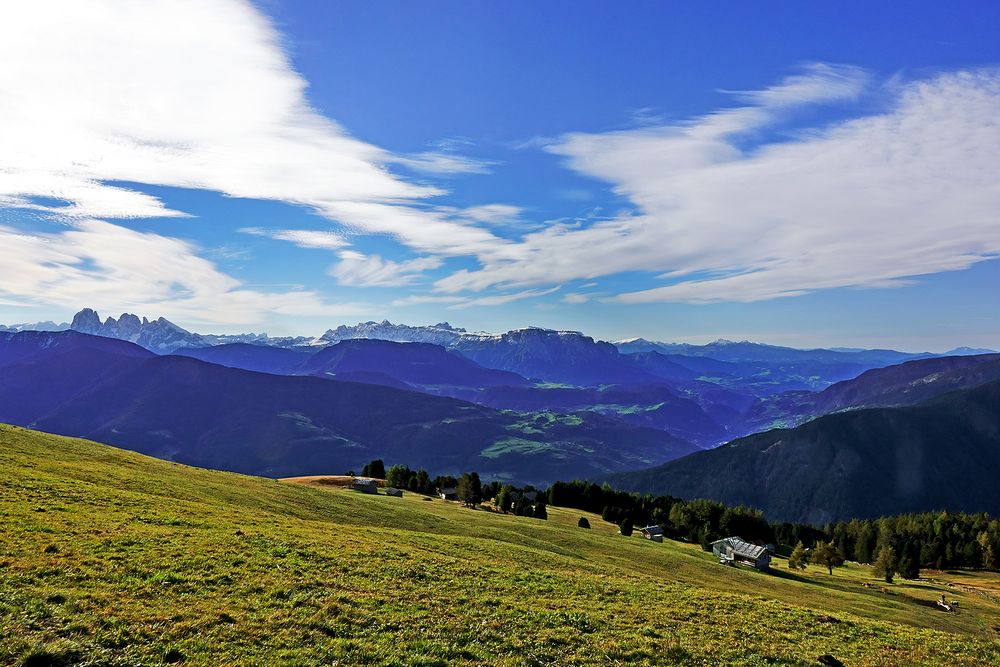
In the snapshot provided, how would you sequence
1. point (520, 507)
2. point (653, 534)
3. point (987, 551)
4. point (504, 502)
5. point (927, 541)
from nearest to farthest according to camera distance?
point (653, 534) → point (520, 507) → point (504, 502) → point (987, 551) → point (927, 541)

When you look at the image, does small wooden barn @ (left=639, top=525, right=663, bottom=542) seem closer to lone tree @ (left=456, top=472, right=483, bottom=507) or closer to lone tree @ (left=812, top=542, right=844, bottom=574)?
lone tree @ (left=812, top=542, right=844, bottom=574)

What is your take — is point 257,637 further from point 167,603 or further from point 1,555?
point 1,555

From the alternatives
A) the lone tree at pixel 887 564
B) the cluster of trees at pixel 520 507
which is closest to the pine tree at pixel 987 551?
the lone tree at pixel 887 564

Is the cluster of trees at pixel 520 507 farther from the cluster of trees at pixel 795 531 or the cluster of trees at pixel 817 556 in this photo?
the cluster of trees at pixel 817 556

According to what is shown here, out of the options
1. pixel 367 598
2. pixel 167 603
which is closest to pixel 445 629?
pixel 367 598

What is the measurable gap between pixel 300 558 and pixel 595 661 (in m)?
18.7

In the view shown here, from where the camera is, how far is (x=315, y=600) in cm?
2439

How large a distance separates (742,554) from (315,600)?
314 feet

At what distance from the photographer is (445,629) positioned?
2312 centimetres

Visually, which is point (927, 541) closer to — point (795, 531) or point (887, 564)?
point (795, 531)

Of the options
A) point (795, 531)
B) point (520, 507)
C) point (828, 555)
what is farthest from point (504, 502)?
point (795, 531)

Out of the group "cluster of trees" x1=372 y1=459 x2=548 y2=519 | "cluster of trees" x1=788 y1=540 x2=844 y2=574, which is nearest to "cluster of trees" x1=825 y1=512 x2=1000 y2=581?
"cluster of trees" x1=788 y1=540 x2=844 y2=574

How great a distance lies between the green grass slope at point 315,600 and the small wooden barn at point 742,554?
54164mm

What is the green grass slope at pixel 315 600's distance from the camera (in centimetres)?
1905
